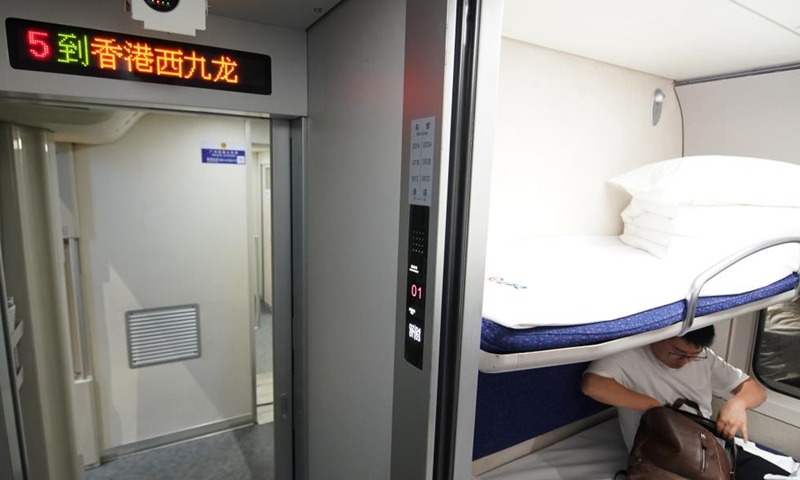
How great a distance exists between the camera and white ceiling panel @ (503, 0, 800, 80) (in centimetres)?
144

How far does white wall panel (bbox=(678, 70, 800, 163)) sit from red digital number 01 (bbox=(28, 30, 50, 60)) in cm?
283

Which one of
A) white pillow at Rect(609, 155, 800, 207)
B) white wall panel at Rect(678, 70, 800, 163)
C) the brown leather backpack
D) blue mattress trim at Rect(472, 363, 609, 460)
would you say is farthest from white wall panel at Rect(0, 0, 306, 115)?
white wall panel at Rect(678, 70, 800, 163)

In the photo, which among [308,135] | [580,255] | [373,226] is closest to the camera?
[373,226]

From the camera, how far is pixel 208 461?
318 centimetres

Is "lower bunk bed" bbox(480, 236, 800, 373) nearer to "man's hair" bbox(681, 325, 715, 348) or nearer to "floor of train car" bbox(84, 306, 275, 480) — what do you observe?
"man's hair" bbox(681, 325, 715, 348)

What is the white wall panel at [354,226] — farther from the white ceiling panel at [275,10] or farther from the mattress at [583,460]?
the mattress at [583,460]

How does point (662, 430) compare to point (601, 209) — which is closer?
point (662, 430)

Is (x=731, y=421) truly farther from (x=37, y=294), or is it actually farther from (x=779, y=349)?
(x=37, y=294)

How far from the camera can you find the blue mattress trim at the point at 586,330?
1072 millimetres

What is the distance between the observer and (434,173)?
3.00ft

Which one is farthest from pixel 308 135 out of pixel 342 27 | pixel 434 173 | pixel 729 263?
pixel 729 263

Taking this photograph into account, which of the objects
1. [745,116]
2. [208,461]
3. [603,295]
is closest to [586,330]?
[603,295]

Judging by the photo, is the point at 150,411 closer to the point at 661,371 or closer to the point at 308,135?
the point at 308,135

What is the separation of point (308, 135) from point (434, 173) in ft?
2.80
